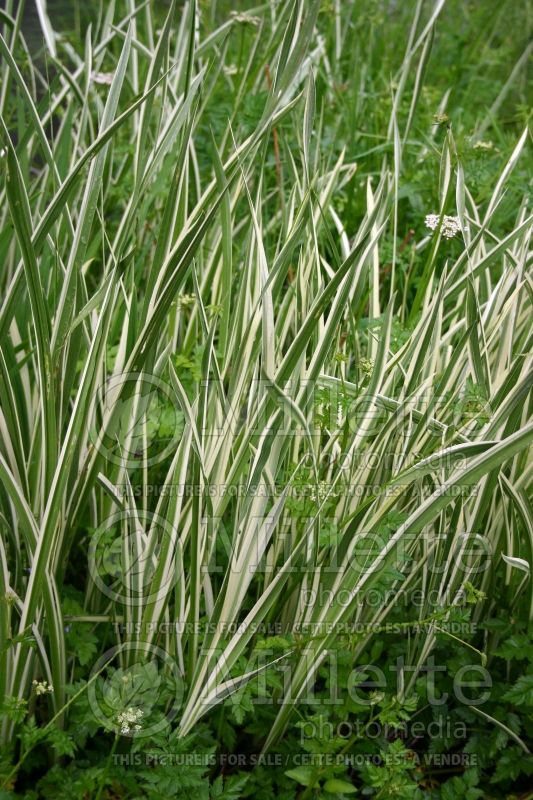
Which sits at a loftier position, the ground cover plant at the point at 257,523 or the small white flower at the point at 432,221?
the small white flower at the point at 432,221

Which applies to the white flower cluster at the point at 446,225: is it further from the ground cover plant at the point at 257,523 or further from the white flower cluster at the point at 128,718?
the white flower cluster at the point at 128,718

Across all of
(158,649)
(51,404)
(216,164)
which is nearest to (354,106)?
(216,164)

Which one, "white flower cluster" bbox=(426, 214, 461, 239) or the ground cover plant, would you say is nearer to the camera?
the ground cover plant

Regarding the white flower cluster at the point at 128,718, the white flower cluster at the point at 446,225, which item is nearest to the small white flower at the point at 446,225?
the white flower cluster at the point at 446,225

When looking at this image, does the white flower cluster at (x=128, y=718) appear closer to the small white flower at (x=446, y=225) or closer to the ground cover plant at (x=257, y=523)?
the ground cover plant at (x=257, y=523)

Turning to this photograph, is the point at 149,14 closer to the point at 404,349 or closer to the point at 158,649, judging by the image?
the point at 404,349

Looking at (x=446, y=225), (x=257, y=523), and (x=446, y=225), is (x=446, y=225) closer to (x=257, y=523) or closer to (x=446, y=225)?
(x=446, y=225)

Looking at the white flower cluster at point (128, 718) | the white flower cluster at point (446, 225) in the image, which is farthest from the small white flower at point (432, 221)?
the white flower cluster at point (128, 718)

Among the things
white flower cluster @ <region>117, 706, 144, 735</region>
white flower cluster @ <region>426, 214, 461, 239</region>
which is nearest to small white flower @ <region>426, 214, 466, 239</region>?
white flower cluster @ <region>426, 214, 461, 239</region>

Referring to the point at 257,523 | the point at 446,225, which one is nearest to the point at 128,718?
the point at 257,523

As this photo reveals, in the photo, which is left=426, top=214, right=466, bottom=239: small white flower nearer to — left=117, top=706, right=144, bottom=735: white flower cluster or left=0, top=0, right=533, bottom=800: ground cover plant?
left=0, top=0, right=533, bottom=800: ground cover plant

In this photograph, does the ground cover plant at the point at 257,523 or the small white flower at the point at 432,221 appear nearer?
the ground cover plant at the point at 257,523

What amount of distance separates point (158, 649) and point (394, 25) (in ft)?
10.8

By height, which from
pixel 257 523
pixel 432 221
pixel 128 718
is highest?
pixel 432 221
